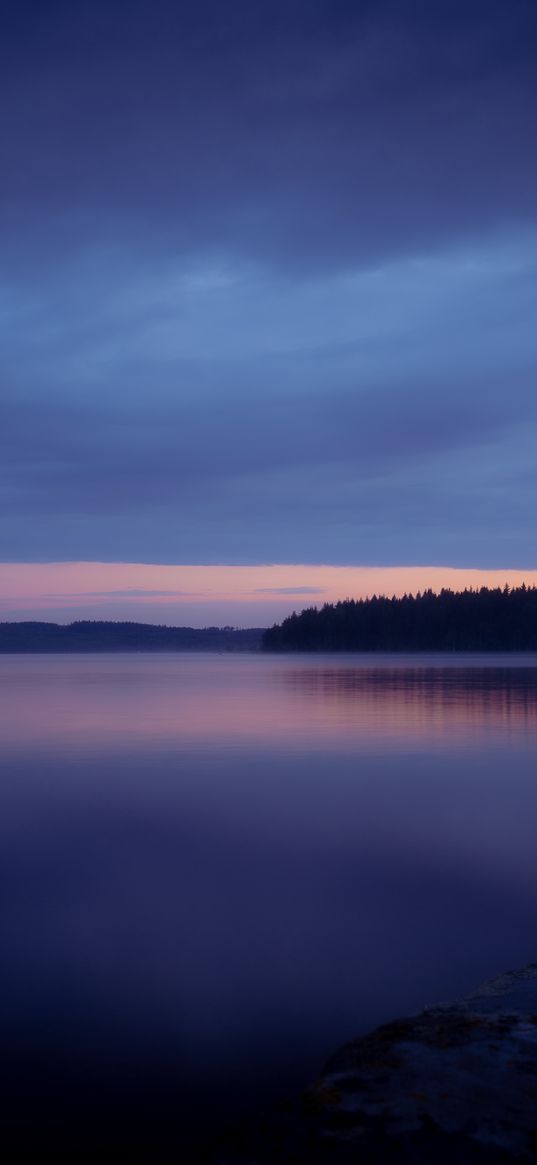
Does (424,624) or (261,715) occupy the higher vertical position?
(424,624)

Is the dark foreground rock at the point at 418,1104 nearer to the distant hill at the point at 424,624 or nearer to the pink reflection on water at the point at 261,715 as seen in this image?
the pink reflection on water at the point at 261,715

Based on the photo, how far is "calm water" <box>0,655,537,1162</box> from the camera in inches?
216

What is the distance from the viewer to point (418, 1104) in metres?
4.34

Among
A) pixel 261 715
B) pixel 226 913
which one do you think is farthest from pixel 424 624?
pixel 226 913

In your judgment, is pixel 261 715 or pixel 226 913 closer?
pixel 226 913

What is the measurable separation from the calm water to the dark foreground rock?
2.17 ft

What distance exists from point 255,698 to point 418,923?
28.8 metres

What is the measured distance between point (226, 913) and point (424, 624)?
127149 millimetres

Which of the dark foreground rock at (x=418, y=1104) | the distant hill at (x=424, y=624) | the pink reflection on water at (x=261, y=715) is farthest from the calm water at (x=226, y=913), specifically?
Answer: the distant hill at (x=424, y=624)

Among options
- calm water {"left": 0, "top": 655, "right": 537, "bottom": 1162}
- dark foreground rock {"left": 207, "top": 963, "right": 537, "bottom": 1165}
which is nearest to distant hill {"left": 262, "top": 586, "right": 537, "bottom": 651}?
calm water {"left": 0, "top": 655, "right": 537, "bottom": 1162}

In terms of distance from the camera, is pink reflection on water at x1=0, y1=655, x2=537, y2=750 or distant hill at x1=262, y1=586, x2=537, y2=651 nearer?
pink reflection on water at x1=0, y1=655, x2=537, y2=750

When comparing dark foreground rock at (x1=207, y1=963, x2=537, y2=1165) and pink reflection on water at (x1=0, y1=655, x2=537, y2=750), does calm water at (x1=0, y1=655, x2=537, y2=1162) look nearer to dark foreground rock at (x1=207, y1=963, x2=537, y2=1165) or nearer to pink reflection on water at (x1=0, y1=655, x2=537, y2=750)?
dark foreground rock at (x1=207, y1=963, x2=537, y2=1165)

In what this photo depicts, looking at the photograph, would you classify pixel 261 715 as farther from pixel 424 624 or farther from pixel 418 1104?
pixel 424 624

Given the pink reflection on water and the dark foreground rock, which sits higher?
the pink reflection on water
